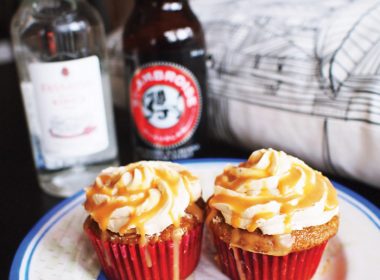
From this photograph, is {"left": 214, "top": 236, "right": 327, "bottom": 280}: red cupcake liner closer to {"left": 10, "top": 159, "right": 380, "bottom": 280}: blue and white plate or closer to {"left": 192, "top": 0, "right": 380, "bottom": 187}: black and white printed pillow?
{"left": 10, "top": 159, "right": 380, "bottom": 280}: blue and white plate

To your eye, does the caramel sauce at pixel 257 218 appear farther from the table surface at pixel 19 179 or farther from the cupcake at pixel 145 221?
the table surface at pixel 19 179

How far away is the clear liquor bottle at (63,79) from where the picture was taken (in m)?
0.77

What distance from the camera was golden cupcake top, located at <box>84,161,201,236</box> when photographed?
57cm

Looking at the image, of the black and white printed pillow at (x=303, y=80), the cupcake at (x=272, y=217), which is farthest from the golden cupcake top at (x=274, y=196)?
the black and white printed pillow at (x=303, y=80)

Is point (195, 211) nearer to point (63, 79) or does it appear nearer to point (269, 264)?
point (269, 264)

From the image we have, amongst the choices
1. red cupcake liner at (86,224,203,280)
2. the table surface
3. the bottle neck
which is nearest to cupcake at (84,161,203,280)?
red cupcake liner at (86,224,203,280)

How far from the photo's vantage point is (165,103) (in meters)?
0.80

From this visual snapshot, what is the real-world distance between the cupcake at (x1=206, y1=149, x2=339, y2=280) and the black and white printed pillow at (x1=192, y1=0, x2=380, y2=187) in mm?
128

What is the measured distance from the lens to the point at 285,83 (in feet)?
2.56

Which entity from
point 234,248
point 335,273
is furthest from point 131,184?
point 335,273

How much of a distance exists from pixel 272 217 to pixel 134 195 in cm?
16

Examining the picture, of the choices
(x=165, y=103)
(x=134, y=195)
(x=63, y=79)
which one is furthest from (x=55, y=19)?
(x=134, y=195)

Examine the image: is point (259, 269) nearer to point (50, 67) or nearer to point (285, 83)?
point (285, 83)

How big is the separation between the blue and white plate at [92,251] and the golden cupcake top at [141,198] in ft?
0.25
